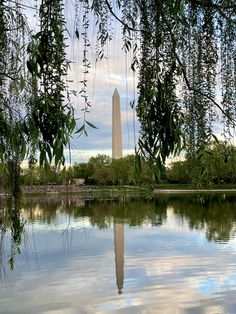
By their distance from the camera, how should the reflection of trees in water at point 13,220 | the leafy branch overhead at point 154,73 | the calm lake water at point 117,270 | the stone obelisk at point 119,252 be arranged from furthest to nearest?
the stone obelisk at point 119,252 < the calm lake water at point 117,270 < the reflection of trees in water at point 13,220 < the leafy branch overhead at point 154,73

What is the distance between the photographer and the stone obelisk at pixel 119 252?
8448 millimetres

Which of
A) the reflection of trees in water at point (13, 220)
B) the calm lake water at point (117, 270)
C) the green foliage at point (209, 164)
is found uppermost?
the green foliage at point (209, 164)

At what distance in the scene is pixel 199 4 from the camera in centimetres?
195

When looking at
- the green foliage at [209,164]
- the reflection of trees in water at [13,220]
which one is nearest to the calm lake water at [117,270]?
the reflection of trees in water at [13,220]

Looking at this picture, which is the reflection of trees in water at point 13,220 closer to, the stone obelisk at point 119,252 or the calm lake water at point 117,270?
the calm lake water at point 117,270

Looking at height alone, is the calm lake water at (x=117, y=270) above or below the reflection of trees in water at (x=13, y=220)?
below

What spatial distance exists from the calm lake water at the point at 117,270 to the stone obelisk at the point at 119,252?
21mm

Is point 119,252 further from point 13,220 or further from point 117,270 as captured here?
point 13,220

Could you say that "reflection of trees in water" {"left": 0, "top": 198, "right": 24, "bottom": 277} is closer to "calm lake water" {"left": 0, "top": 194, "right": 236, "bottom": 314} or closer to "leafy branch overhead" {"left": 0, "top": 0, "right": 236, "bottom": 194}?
"calm lake water" {"left": 0, "top": 194, "right": 236, "bottom": 314}

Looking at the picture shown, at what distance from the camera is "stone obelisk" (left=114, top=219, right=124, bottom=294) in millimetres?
8448

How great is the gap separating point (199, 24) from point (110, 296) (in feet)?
19.6

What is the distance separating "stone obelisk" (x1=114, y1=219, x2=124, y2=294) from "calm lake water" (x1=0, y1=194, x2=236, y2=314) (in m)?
0.02

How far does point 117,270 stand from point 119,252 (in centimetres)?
243

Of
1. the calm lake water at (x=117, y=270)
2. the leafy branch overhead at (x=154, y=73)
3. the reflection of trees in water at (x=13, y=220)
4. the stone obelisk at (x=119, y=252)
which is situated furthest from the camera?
the stone obelisk at (x=119, y=252)
